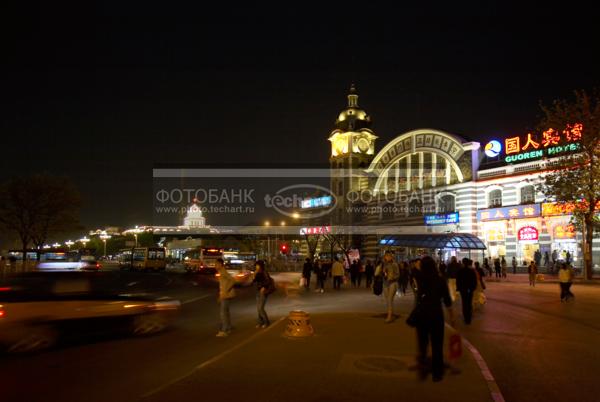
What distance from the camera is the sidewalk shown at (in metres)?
7.00

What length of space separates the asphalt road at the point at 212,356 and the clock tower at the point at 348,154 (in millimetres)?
52560

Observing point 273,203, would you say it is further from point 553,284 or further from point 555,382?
point 555,382

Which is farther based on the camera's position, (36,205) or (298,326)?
(36,205)

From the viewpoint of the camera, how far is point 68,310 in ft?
35.4

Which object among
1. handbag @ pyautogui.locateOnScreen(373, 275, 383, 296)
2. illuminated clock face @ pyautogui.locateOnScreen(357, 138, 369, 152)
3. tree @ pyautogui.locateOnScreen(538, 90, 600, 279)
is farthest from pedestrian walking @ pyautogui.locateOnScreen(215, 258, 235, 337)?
illuminated clock face @ pyautogui.locateOnScreen(357, 138, 369, 152)

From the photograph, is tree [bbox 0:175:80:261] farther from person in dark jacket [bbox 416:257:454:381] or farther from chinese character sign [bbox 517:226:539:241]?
person in dark jacket [bbox 416:257:454:381]

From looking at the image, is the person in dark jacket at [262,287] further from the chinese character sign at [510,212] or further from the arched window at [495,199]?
the arched window at [495,199]

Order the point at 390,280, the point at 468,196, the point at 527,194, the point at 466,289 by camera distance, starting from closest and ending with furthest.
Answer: the point at 466,289, the point at 390,280, the point at 527,194, the point at 468,196

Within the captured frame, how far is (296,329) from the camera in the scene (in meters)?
11.4

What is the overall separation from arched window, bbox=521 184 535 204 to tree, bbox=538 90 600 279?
352 inches

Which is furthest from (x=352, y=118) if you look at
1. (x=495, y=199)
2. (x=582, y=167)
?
(x=582, y=167)

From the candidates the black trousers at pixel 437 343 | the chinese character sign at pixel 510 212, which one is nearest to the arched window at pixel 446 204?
the chinese character sign at pixel 510 212

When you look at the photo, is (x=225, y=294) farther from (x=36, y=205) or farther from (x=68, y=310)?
(x=36, y=205)

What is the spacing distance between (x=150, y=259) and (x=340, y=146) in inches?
1230
